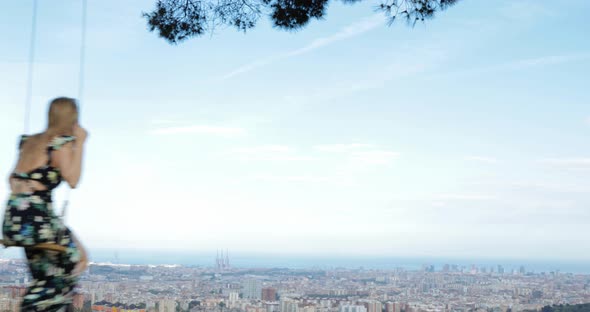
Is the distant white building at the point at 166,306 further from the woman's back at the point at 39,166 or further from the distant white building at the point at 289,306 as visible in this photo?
the woman's back at the point at 39,166

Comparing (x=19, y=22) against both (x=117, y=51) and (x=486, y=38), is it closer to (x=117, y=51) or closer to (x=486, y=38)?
(x=117, y=51)

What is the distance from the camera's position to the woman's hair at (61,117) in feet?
8.77

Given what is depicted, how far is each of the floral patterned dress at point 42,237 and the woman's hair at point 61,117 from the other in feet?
0.11

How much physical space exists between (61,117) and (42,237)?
0.43m

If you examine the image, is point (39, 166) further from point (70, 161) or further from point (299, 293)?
point (299, 293)

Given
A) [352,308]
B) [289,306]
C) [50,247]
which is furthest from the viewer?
[352,308]

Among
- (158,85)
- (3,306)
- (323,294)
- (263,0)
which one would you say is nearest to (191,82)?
(158,85)

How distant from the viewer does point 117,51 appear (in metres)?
10.8

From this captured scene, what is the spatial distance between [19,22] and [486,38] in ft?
52.4

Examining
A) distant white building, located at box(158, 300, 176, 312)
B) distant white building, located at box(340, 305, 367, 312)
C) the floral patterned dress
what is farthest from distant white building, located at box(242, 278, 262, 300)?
the floral patterned dress

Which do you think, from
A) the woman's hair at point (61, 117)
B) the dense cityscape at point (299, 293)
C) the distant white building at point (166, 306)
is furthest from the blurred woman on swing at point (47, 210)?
the distant white building at point (166, 306)

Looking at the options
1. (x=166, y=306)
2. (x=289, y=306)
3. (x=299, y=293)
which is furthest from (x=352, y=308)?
(x=166, y=306)

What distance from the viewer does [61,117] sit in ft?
8.77

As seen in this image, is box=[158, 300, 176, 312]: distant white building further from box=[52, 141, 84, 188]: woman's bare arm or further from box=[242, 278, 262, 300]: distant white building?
box=[52, 141, 84, 188]: woman's bare arm
